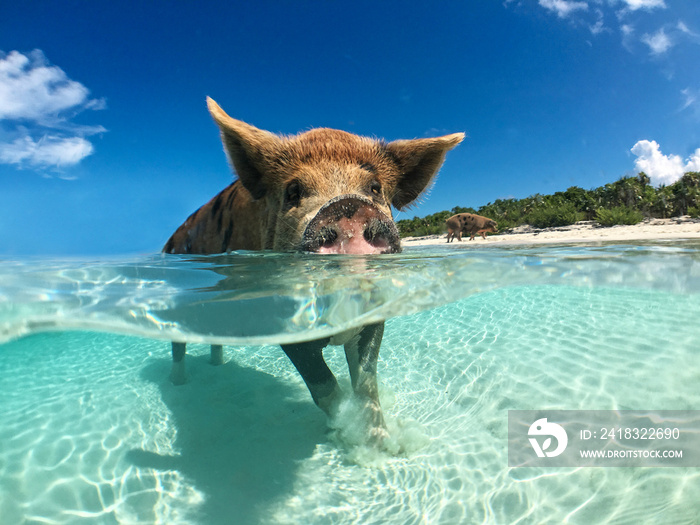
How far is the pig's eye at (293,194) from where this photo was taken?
3.51 m

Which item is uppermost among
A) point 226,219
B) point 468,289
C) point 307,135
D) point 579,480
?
point 307,135

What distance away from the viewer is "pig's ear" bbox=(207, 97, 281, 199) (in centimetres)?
367

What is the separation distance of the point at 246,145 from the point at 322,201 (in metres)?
1.13

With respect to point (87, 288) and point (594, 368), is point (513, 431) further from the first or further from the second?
point (87, 288)

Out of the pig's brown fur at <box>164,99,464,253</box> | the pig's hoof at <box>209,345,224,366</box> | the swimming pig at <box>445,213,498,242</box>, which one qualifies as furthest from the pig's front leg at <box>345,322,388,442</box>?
the swimming pig at <box>445,213,498,242</box>

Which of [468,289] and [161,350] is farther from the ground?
[468,289]

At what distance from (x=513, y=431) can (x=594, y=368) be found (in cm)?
191

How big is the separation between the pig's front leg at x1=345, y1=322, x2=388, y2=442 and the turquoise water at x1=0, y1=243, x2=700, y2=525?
0.15 metres

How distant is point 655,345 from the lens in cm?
536

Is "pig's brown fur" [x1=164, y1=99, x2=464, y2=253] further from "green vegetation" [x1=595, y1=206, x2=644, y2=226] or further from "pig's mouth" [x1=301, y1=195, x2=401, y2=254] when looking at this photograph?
"green vegetation" [x1=595, y1=206, x2=644, y2=226]

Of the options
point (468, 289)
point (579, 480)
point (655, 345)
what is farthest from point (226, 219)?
point (655, 345)

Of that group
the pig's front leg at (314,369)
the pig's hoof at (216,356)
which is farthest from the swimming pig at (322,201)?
the pig's hoof at (216,356)

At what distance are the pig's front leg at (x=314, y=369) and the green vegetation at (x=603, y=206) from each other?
16098 millimetres

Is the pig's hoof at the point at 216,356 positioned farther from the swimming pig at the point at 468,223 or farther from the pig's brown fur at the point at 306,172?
the swimming pig at the point at 468,223
